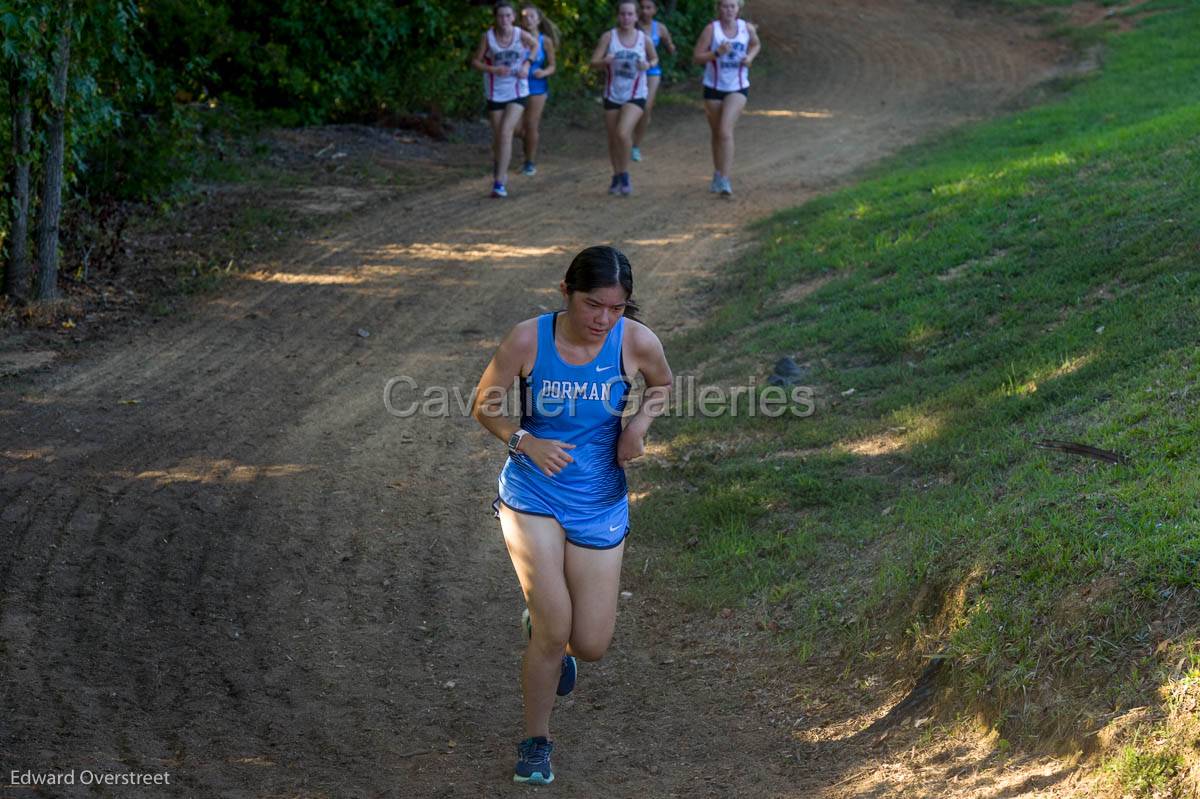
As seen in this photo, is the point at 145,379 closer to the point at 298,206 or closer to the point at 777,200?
the point at 298,206

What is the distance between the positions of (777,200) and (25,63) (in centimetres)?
774

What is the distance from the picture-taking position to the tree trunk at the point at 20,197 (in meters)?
9.95

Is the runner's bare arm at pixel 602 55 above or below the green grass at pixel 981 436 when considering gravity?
above

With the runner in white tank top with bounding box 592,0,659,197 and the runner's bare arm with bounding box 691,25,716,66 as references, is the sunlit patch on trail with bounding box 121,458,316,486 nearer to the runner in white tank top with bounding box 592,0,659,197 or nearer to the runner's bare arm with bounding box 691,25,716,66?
the runner in white tank top with bounding box 592,0,659,197

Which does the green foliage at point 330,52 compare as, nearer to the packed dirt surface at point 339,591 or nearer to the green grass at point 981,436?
the packed dirt surface at point 339,591

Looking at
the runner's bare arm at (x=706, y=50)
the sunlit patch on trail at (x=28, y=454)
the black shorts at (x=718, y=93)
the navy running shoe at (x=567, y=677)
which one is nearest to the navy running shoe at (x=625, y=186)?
the black shorts at (x=718, y=93)

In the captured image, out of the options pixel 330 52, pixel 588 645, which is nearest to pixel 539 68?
pixel 330 52

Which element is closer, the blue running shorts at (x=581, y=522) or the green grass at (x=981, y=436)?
the blue running shorts at (x=581, y=522)

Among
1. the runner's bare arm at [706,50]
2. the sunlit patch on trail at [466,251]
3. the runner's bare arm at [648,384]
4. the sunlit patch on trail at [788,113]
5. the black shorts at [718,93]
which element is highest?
the runner's bare arm at [706,50]

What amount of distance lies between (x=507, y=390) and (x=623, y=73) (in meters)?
9.85

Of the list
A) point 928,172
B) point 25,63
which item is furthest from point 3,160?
point 928,172

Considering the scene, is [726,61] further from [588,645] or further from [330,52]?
[588,645]

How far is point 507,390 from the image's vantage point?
4.68 metres

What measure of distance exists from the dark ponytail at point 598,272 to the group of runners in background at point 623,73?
926 cm
